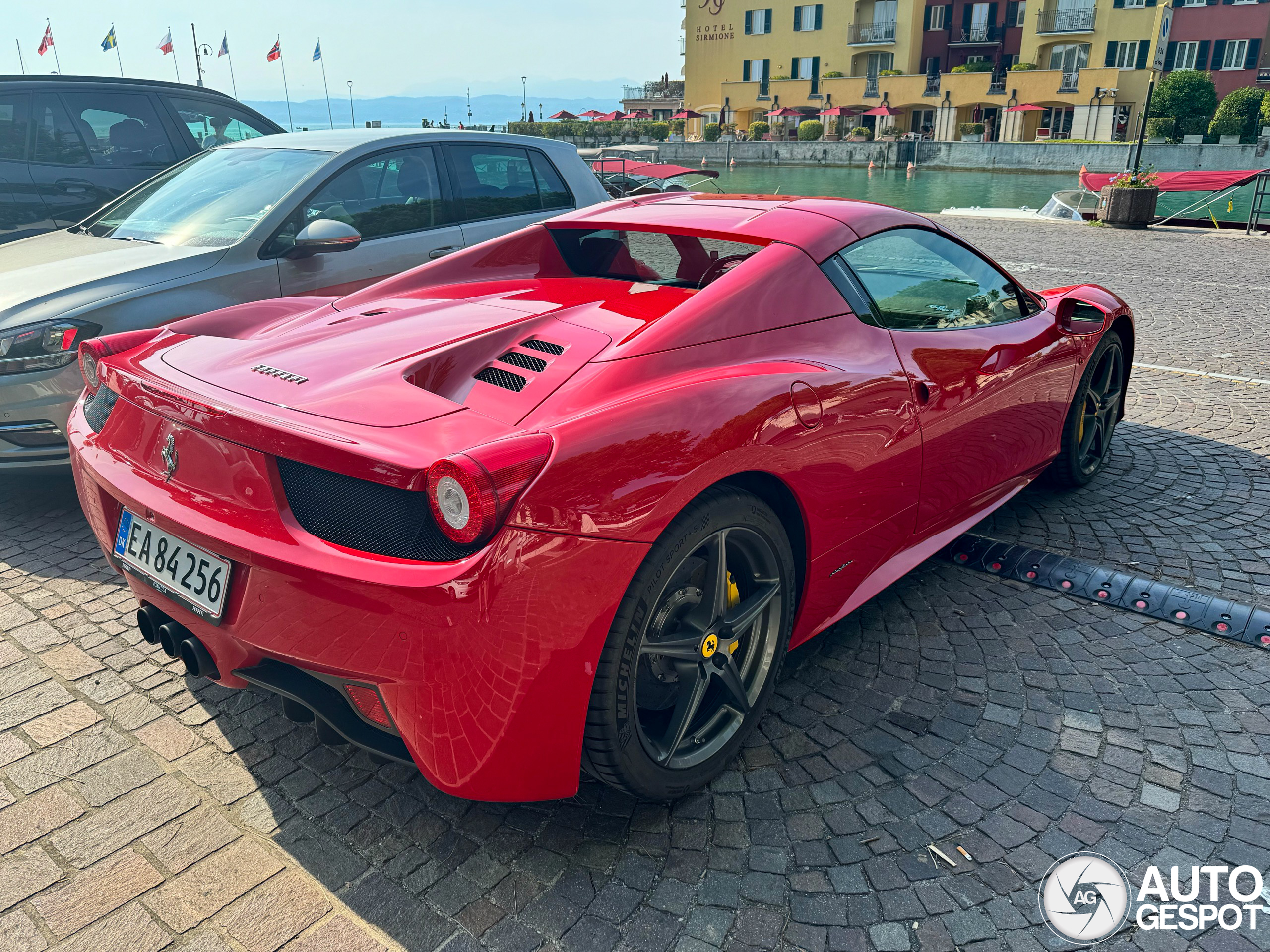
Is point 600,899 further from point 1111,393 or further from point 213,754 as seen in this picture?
point 1111,393

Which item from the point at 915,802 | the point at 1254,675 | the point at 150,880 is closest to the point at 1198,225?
the point at 1254,675

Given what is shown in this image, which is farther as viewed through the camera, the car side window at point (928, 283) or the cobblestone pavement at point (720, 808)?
the car side window at point (928, 283)

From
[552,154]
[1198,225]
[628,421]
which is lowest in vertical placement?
[1198,225]

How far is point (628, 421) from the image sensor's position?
2.00m

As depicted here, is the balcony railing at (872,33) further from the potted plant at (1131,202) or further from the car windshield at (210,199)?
the car windshield at (210,199)

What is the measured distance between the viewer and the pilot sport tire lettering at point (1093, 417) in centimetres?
421

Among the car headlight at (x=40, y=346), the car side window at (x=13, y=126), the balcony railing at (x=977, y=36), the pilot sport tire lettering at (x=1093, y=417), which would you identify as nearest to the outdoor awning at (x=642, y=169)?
the car side window at (x=13, y=126)

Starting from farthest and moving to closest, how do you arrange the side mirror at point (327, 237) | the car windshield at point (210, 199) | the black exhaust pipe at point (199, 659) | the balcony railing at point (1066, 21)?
the balcony railing at point (1066, 21)
the car windshield at point (210, 199)
the side mirror at point (327, 237)
the black exhaust pipe at point (199, 659)

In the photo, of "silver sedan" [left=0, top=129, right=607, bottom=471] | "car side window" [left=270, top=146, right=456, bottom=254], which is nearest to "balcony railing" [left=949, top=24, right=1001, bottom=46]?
"silver sedan" [left=0, top=129, right=607, bottom=471]

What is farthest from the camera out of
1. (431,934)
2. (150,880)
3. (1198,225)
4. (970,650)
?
(1198,225)

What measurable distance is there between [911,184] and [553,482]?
51.3 metres

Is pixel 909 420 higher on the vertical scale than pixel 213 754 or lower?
higher

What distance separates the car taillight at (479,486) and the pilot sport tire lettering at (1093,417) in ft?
10.5

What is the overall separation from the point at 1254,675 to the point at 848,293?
1.83 m
